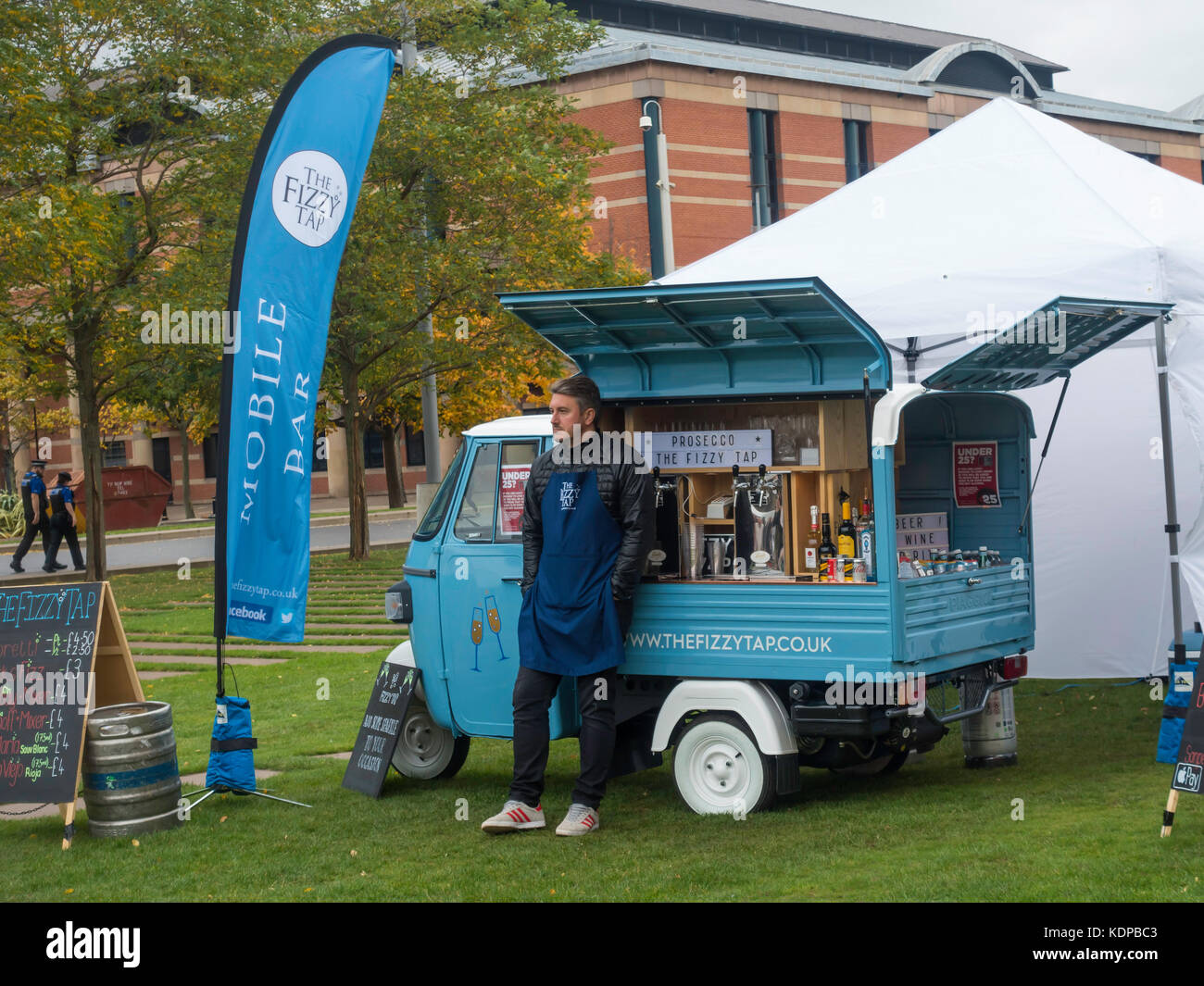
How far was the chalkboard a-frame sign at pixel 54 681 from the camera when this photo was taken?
24.3 ft

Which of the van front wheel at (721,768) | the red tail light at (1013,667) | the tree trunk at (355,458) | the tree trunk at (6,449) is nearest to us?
the van front wheel at (721,768)

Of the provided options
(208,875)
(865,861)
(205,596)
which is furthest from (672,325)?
(205,596)

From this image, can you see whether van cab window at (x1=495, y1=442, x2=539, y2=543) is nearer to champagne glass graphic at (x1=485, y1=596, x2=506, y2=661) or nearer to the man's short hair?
champagne glass graphic at (x1=485, y1=596, x2=506, y2=661)

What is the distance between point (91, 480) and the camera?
2464cm

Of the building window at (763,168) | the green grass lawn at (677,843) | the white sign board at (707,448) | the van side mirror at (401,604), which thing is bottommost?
the green grass lawn at (677,843)

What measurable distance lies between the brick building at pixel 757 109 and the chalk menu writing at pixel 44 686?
1108 inches

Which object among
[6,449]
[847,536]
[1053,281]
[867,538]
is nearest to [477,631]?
[847,536]

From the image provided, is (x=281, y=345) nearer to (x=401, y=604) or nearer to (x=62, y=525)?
(x=401, y=604)

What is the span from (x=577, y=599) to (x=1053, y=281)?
4929 millimetres

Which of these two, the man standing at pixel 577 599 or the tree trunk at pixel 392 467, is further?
the tree trunk at pixel 392 467

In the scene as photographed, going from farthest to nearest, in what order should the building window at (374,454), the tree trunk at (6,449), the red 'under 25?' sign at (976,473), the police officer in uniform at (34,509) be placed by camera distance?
the building window at (374,454)
the tree trunk at (6,449)
the police officer in uniform at (34,509)
the red 'under 25?' sign at (976,473)

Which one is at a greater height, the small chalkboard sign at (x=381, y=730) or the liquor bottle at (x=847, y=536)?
the liquor bottle at (x=847, y=536)

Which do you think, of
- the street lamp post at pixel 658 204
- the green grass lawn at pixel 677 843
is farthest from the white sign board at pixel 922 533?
the street lamp post at pixel 658 204

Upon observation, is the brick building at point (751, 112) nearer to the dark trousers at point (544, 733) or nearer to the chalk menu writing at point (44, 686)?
the chalk menu writing at point (44, 686)
